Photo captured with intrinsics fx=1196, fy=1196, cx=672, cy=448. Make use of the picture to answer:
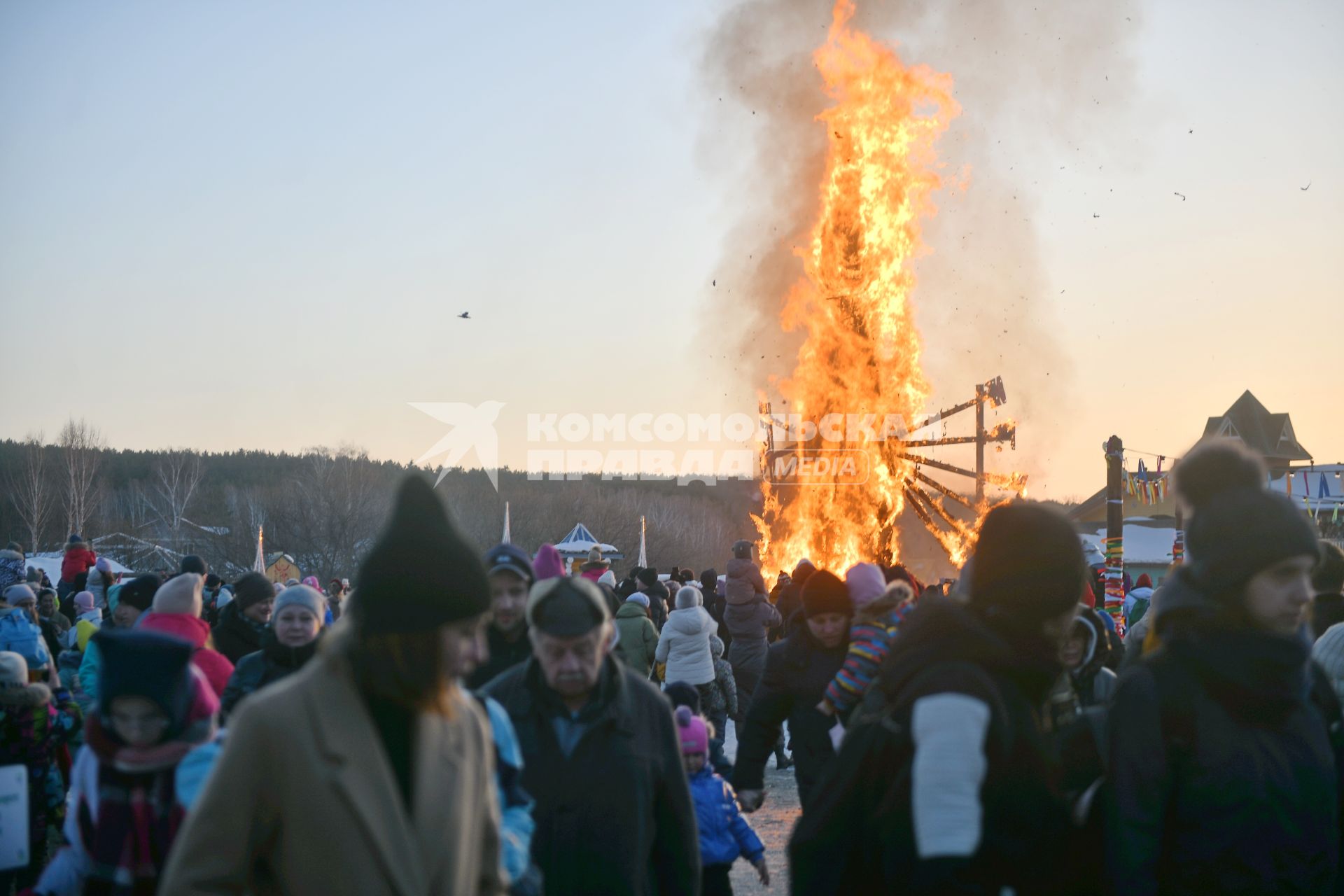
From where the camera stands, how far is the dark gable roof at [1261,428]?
61.5 m

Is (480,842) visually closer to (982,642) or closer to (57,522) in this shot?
(982,642)

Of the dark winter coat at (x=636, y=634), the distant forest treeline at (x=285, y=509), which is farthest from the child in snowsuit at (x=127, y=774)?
the distant forest treeline at (x=285, y=509)

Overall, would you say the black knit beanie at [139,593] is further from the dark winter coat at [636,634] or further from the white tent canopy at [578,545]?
the white tent canopy at [578,545]

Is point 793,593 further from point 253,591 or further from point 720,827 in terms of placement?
point 720,827

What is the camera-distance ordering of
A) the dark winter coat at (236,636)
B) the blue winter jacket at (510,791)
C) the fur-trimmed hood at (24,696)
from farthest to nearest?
the dark winter coat at (236,636) → the fur-trimmed hood at (24,696) → the blue winter jacket at (510,791)

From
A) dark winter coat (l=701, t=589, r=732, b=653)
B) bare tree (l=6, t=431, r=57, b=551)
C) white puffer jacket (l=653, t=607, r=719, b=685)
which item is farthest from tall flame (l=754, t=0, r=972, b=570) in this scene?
bare tree (l=6, t=431, r=57, b=551)

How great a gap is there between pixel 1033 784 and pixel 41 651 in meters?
7.86

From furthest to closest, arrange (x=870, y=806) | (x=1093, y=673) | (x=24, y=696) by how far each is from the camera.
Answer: (x=24, y=696)
(x=1093, y=673)
(x=870, y=806)

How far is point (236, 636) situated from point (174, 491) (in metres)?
68.8

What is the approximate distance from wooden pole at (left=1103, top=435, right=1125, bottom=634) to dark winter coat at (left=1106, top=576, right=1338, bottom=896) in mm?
13195

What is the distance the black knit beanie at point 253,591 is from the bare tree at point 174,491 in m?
64.6

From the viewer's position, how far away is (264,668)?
18.0 ft

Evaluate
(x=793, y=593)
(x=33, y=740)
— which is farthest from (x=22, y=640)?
(x=793, y=593)

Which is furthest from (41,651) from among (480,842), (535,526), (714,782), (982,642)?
(535,526)
